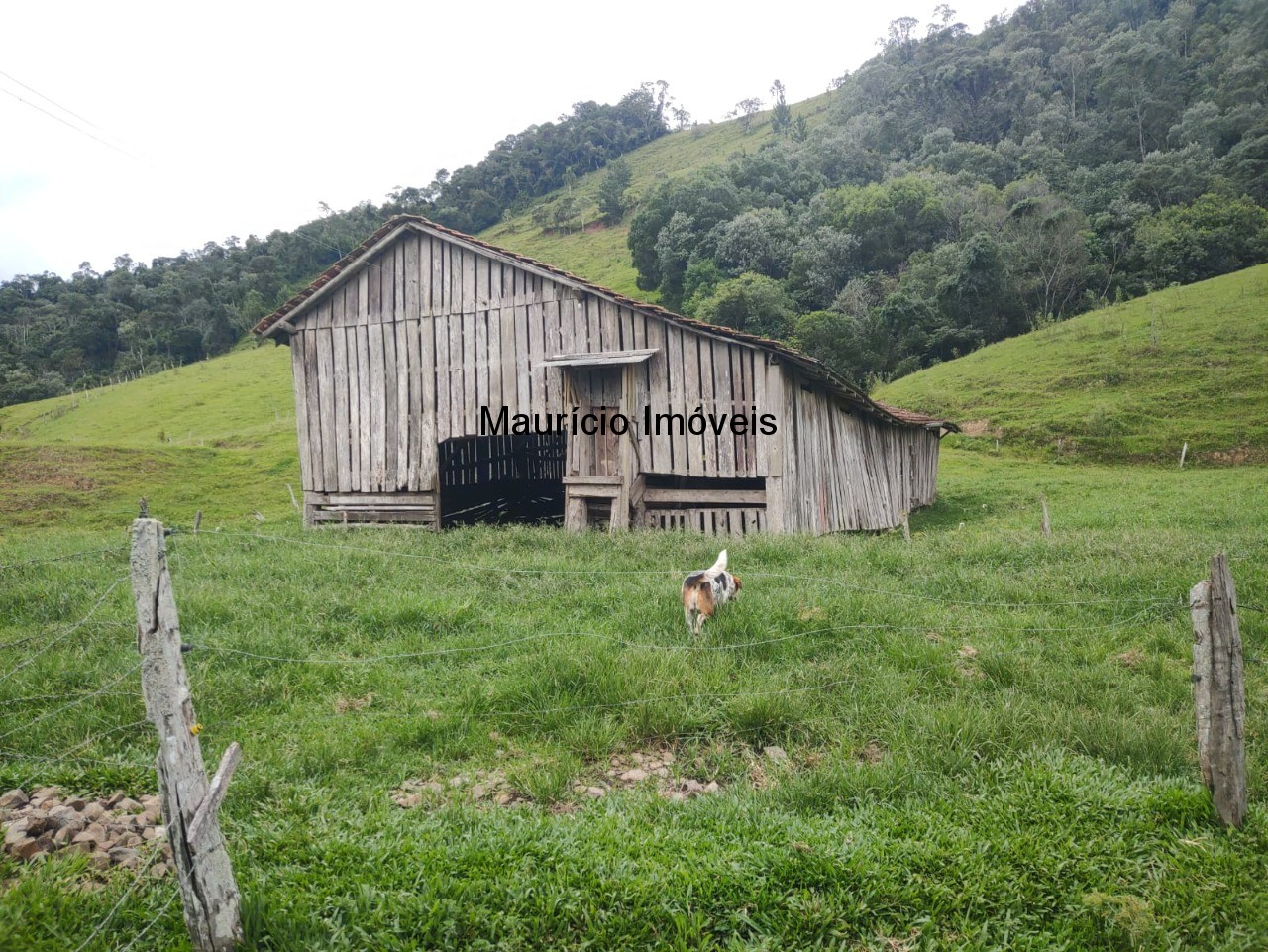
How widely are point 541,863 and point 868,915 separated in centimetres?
154

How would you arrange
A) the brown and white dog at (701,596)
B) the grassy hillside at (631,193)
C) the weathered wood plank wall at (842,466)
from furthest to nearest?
the grassy hillside at (631,193) → the weathered wood plank wall at (842,466) → the brown and white dog at (701,596)

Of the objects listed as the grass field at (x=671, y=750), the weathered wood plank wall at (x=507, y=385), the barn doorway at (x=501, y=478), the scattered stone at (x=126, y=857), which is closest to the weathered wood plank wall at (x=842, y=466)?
the weathered wood plank wall at (x=507, y=385)

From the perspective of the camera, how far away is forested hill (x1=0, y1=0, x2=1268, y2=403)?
45.5m

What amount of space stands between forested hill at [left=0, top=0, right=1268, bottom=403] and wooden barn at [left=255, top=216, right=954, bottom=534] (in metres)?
31.1

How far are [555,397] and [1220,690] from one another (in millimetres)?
11287

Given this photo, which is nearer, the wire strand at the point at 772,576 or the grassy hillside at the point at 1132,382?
the wire strand at the point at 772,576

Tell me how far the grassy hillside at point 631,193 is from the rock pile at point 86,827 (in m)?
42.2

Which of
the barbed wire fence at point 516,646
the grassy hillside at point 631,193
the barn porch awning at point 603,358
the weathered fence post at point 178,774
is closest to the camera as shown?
the weathered fence post at point 178,774

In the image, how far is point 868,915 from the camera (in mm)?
3293

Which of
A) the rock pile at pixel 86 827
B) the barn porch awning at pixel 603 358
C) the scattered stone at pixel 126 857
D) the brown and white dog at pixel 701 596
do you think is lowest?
the scattered stone at pixel 126 857

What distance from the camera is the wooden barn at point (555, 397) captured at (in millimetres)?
12914

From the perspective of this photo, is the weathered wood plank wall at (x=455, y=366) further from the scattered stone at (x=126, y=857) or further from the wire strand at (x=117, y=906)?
the wire strand at (x=117, y=906)

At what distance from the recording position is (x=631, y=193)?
88.4 meters

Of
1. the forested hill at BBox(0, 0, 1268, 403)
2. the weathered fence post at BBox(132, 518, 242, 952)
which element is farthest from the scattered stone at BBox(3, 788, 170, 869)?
the forested hill at BBox(0, 0, 1268, 403)
